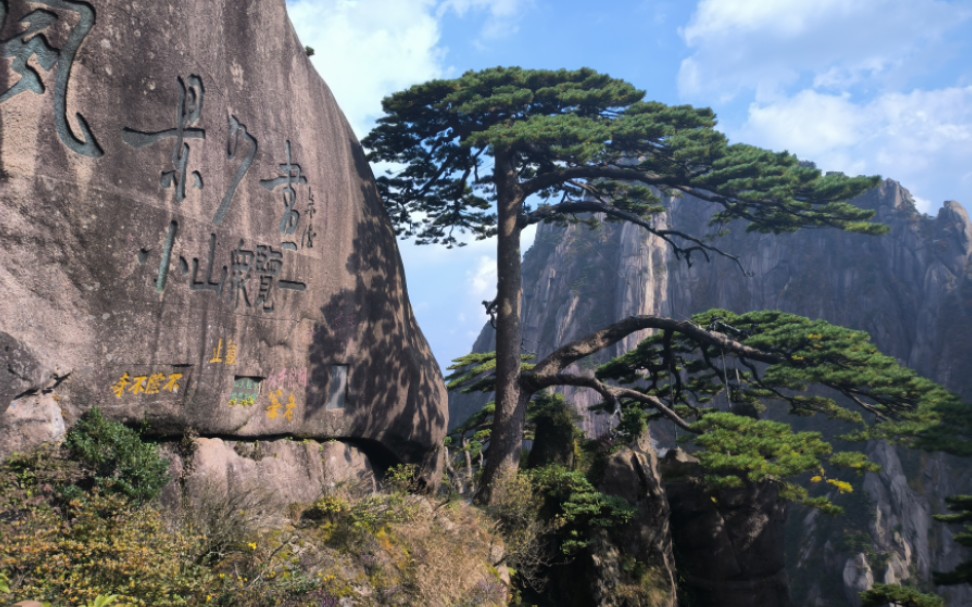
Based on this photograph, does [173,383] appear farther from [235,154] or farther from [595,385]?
[595,385]

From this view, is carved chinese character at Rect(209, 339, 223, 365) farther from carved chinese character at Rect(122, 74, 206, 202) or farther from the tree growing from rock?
the tree growing from rock

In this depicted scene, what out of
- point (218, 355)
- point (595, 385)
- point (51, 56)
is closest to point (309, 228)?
point (218, 355)

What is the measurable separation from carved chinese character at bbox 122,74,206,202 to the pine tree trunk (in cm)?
678

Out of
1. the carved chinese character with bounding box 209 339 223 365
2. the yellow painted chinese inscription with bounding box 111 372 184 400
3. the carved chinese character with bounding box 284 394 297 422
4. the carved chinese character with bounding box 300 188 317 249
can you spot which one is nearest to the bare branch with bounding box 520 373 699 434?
the carved chinese character with bounding box 284 394 297 422

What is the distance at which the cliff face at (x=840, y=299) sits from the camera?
3262cm

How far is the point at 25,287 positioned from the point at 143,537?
3033mm

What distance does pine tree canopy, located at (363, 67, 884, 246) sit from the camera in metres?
11.8

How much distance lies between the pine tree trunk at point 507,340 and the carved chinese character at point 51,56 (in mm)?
8103

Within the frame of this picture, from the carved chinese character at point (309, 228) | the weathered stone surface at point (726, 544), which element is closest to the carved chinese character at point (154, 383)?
the carved chinese character at point (309, 228)

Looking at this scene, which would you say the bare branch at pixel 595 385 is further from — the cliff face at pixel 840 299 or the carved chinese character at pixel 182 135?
the cliff face at pixel 840 299

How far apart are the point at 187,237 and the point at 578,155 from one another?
7204 millimetres

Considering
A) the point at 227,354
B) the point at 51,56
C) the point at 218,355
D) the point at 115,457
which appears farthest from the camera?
the point at 227,354

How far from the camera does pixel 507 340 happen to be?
42.4 ft

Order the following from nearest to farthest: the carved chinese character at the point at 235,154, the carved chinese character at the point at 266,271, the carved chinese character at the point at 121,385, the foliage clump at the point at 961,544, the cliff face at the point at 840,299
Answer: the carved chinese character at the point at 121,385 < the foliage clump at the point at 961,544 < the carved chinese character at the point at 235,154 < the carved chinese character at the point at 266,271 < the cliff face at the point at 840,299
